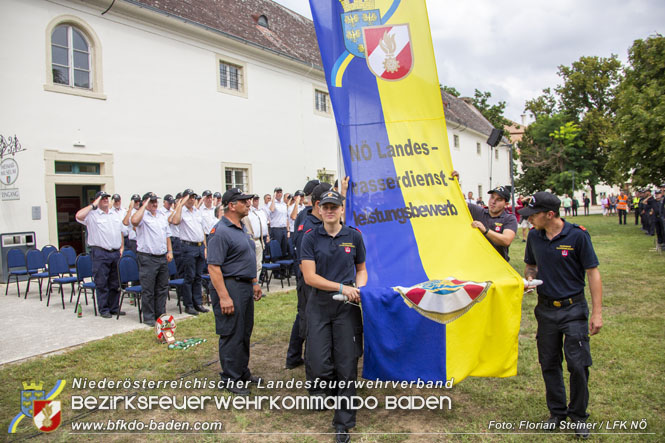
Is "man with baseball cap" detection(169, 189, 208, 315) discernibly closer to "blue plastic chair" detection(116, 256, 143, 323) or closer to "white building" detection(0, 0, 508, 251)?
"blue plastic chair" detection(116, 256, 143, 323)

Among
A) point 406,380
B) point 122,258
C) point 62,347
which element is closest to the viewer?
point 406,380

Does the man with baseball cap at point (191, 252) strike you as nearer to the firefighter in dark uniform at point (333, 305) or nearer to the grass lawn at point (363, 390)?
the grass lawn at point (363, 390)

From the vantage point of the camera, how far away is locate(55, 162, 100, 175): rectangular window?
11734 millimetres

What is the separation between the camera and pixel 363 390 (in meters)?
4.75

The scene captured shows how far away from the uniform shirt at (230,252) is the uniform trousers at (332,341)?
1178mm

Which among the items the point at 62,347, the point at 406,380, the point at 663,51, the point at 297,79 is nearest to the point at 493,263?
the point at 406,380

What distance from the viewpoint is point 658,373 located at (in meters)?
4.87

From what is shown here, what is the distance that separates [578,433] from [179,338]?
514 centimetres

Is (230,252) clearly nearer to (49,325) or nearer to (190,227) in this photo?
(190,227)

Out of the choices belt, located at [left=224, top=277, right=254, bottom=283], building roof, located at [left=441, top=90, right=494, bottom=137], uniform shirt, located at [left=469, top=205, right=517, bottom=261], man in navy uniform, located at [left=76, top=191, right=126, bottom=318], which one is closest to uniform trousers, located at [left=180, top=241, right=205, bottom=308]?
man in navy uniform, located at [left=76, top=191, right=126, bottom=318]

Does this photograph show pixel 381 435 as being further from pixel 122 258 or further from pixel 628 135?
pixel 628 135

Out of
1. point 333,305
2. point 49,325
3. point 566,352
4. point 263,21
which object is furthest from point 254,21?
point 566,352

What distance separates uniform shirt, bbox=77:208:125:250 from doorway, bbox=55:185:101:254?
5884 mm

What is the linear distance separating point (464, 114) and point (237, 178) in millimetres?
29146
